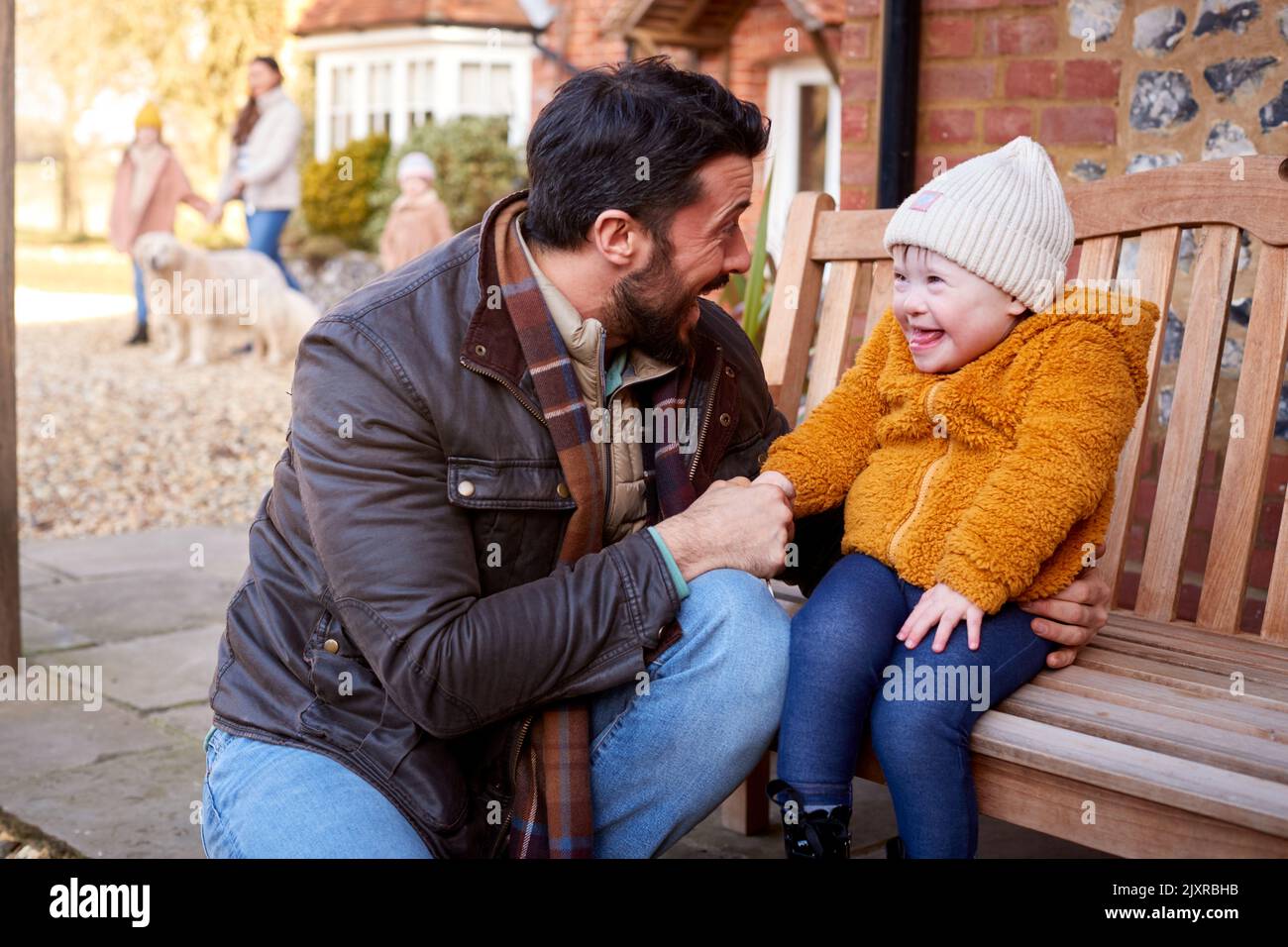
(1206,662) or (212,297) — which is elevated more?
(1206,662)

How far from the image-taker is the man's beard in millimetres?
2328

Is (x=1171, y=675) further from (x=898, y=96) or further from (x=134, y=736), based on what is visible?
(x=134, y=736)

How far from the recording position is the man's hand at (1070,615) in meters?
2.28

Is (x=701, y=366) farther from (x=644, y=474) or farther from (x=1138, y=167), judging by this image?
(x=1138, y=167)

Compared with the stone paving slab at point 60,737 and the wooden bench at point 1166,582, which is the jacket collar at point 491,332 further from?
the stone paving slab at point 60,737

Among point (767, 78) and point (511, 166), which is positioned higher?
point (767, 78)

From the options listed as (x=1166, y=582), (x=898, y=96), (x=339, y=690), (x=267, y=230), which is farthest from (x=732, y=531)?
(x=267, y=230)

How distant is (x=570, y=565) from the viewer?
225 cm

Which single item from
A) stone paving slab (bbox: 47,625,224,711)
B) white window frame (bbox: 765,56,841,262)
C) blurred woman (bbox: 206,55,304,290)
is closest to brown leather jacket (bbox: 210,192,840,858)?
stone paving slab (bbox: 47,625,224,711)

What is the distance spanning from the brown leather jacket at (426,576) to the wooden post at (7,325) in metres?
1.89

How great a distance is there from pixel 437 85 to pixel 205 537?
1435 cm

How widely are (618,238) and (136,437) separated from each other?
24.5 feet

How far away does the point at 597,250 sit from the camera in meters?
2.32
